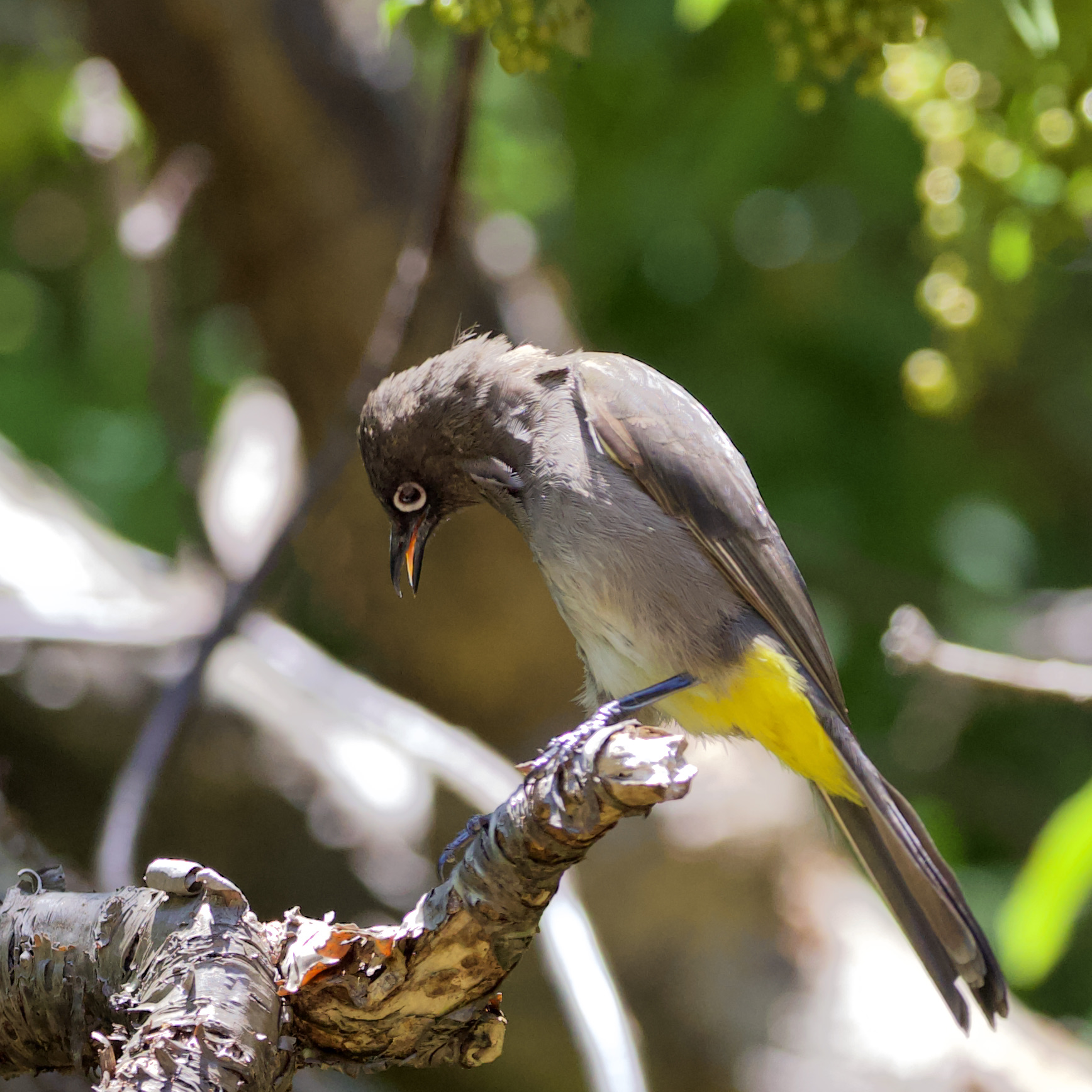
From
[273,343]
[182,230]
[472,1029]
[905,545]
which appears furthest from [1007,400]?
[472,1029]

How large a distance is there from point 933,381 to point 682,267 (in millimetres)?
2344

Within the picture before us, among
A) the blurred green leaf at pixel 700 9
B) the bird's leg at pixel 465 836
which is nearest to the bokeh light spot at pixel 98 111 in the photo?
the blurred green leaf at pixel 700 9

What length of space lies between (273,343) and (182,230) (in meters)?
1.12

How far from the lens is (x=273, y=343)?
521 cm

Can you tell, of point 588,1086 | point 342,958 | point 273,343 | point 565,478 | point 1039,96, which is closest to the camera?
point 342,958

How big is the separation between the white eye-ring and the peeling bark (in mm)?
1081

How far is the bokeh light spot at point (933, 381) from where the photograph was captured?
10.4ft

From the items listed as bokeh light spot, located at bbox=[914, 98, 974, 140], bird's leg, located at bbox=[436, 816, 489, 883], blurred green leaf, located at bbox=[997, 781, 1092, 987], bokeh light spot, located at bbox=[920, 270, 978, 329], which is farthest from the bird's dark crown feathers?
blurred green leaf, located at bbox=[997, 781, 1092, 987]

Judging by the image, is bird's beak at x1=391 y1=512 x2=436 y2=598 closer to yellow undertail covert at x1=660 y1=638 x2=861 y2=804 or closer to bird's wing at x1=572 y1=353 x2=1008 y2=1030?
bird's wing at x1=572 y1=353 x2=1008 y2=1030

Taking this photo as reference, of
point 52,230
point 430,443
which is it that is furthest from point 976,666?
point 52,230

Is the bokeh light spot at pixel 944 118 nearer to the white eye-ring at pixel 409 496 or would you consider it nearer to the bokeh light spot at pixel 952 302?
the bokeh light spot at pixel 952 302

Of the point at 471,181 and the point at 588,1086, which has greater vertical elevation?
the point at 471,181

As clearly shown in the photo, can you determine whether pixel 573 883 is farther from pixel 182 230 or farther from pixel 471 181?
pixel 182 230

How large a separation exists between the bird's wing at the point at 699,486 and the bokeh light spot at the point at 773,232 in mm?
2684
